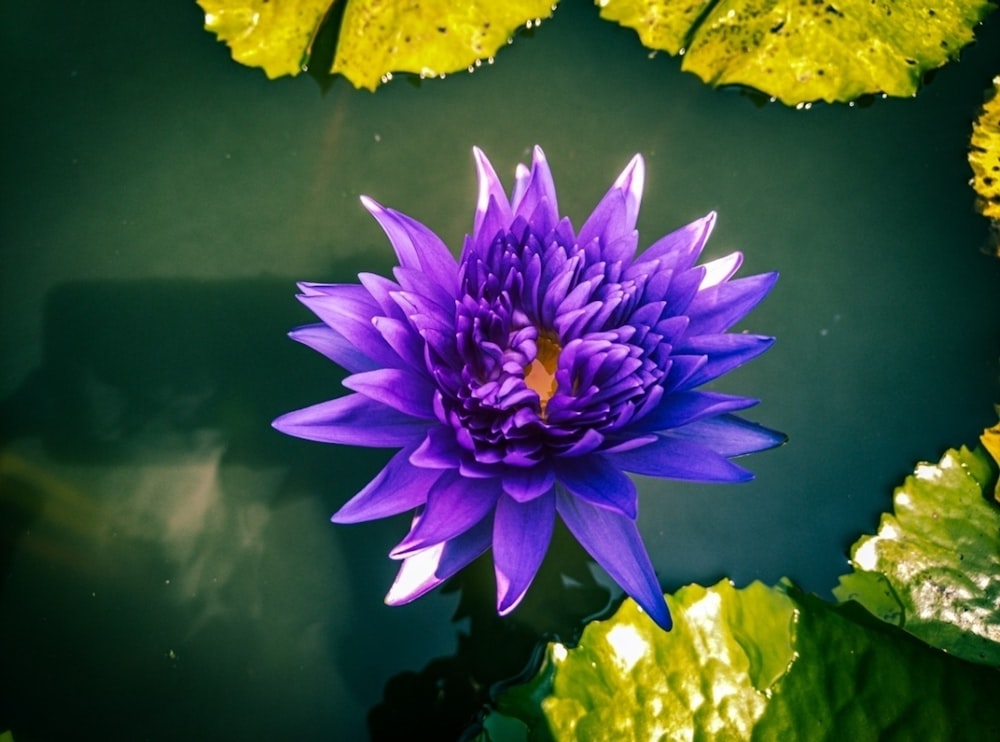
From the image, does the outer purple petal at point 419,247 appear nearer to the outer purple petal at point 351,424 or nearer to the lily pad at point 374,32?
the outer purple petal at point 351,424

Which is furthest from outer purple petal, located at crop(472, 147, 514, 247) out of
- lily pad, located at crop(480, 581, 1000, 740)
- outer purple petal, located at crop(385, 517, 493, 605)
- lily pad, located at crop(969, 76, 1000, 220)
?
lily pad, located at crop(969, 76, 1000, 220)

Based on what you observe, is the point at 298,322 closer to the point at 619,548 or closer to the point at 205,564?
the point at 205,564

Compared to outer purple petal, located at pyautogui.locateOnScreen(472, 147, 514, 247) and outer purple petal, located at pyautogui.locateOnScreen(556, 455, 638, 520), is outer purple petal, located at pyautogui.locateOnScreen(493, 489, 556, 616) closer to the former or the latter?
outer purple petal, located at pyautogui.locateOnScreen(556, 455, 638, 520)

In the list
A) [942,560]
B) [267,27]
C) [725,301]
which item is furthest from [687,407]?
[267,27]

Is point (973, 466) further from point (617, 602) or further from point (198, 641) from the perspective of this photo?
point (198, 641)

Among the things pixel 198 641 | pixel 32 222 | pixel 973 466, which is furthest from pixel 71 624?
pixel 973 466
